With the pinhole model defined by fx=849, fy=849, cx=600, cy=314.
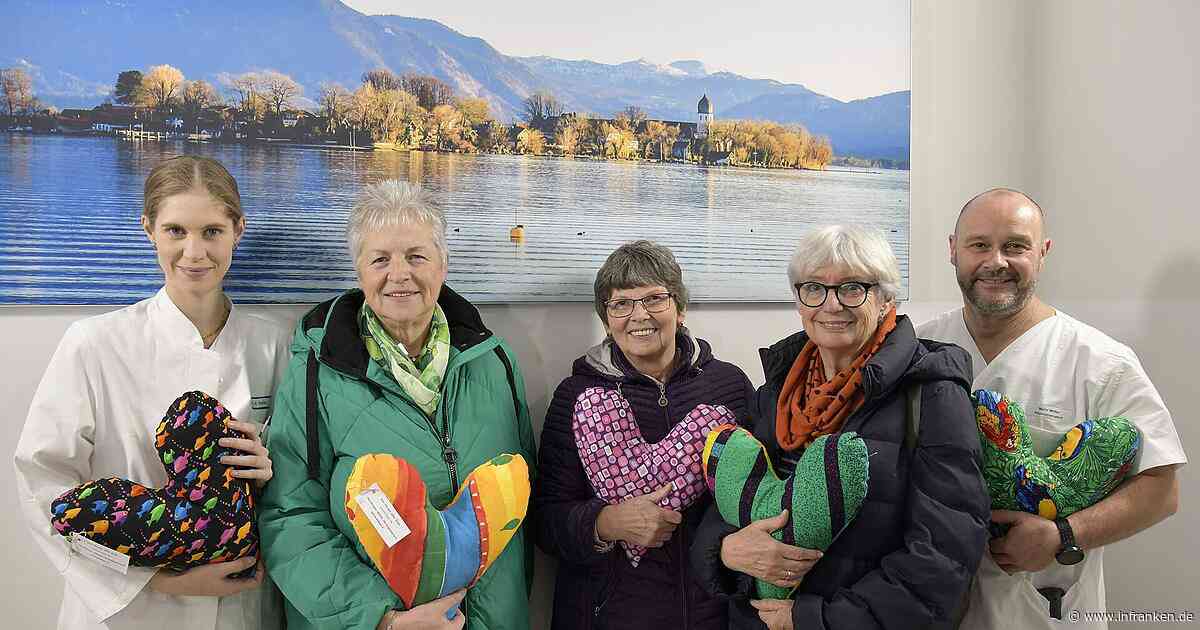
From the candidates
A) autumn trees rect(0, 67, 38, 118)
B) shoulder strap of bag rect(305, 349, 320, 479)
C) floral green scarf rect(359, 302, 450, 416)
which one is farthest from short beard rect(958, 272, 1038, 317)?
autumn trees rect(0, 67, 38, 118)

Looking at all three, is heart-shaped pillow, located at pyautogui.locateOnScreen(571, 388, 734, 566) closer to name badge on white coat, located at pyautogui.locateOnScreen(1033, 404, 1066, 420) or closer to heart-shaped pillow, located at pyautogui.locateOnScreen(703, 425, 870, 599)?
heart-shaped pillow, located at pyautogui.locateOnScreen(703, 425, 870, 599)

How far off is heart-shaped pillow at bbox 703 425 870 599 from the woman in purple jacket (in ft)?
0.62

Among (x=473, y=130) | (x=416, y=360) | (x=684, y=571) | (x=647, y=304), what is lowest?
(x=684, y=571)

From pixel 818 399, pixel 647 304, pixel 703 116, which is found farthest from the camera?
pixel 703 116

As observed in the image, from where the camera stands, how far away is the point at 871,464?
1.59 m

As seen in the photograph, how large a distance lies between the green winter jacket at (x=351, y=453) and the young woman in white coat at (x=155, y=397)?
80 mm

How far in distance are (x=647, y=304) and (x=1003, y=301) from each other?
2.73 feet

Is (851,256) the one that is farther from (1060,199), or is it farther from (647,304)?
(1060,199)

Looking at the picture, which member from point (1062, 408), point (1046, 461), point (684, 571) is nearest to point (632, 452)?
point (684, 571)

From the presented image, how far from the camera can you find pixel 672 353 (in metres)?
2.10

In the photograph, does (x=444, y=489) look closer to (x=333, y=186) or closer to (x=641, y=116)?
(x=333, y=186)

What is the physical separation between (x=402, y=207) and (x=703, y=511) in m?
0.97

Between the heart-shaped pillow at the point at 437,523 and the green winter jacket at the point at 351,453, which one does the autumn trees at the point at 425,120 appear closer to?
the green winter jacket at the point at 351,453

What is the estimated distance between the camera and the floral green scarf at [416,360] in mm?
1850
